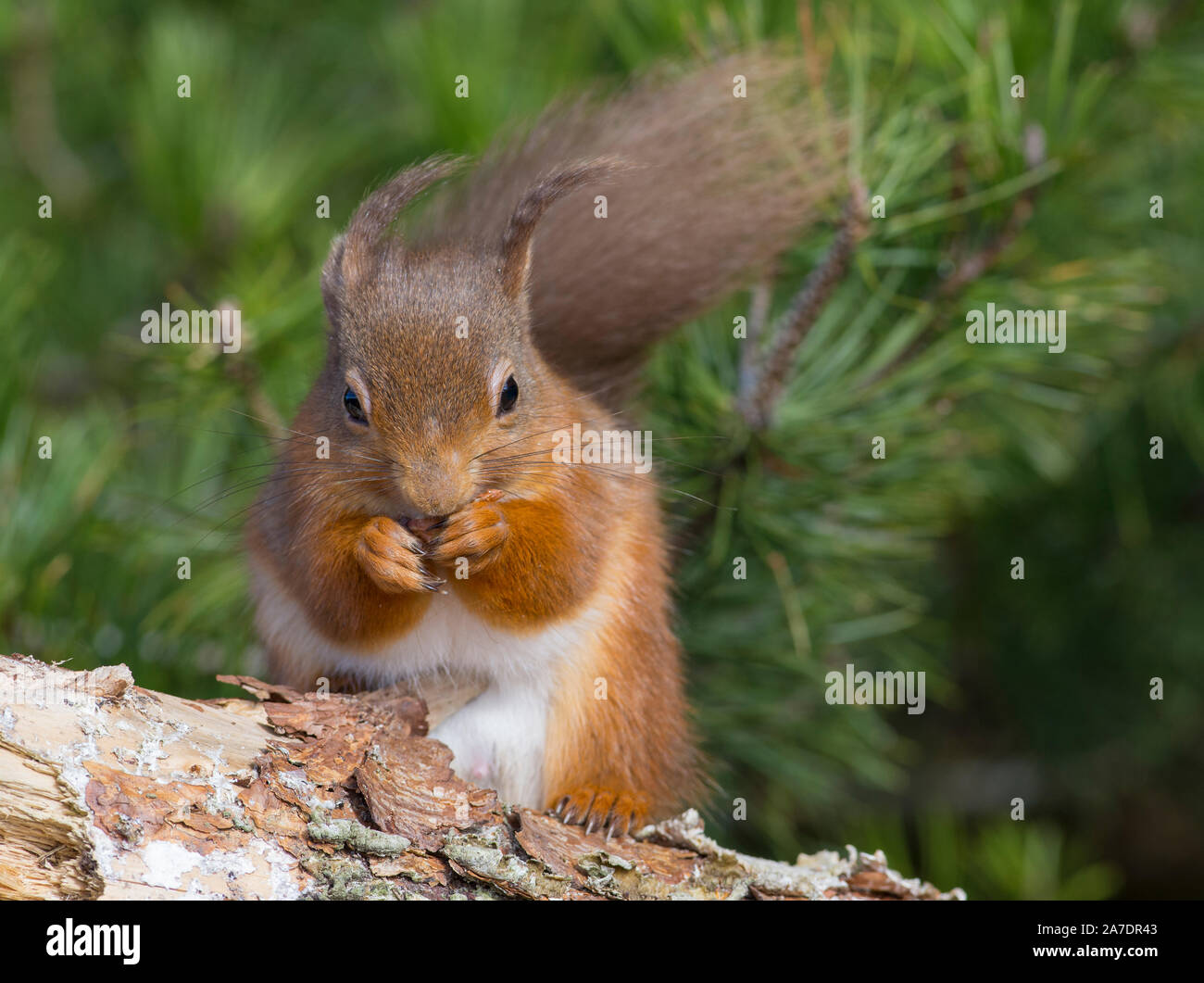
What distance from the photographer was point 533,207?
4.74 ft

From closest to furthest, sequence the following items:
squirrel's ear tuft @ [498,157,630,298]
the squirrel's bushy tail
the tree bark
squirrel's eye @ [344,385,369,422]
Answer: the tree bark → squirrel's ear tuft @ [498,157,630,298] → squirrel's eye @ [344,385,369,422] → the squirrel's bushy tail

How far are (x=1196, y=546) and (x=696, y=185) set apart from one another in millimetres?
1457

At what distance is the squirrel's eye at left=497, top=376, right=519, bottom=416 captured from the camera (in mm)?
1514

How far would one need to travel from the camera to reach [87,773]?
1.11m

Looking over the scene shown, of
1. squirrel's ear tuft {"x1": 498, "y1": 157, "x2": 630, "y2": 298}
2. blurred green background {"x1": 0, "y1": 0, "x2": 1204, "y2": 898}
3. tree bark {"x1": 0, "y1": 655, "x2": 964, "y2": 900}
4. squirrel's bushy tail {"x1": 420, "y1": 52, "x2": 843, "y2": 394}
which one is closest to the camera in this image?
tree bark {"x1": 0, "y1": 655, "x2": 964, "y2": 900}

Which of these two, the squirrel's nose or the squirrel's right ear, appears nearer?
the squirrel's nose

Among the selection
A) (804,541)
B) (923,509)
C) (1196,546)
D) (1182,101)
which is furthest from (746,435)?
(1196,546)

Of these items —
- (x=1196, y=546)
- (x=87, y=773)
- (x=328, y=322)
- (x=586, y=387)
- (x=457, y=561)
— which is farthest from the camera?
(x=1196, y=546)

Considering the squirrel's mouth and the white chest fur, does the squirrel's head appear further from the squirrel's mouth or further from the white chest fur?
the white chest fur

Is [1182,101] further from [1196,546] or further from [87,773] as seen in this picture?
[87,773]

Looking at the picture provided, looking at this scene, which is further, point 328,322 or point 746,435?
point 746,435

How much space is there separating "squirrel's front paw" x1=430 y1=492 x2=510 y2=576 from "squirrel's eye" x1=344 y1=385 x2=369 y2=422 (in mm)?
172

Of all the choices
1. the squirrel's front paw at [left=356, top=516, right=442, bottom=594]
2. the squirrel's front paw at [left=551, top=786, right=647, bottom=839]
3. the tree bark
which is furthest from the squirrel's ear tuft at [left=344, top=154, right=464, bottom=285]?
the squirrel's front paw at [left=551, top=786, right=647, bottom=839]

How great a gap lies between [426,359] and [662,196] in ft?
1.52
